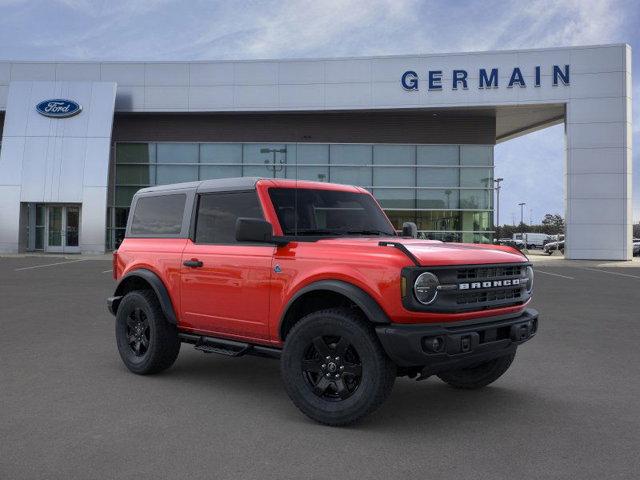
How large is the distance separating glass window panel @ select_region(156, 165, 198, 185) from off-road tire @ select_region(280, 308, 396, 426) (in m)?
27.8

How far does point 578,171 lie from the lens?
2870cm

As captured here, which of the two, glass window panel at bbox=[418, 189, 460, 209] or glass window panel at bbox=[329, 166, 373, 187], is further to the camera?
glass window panel at bbox=[329, 166, 373, 187]

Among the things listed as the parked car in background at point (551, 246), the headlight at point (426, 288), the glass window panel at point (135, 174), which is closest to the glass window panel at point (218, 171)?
the glass window panel at point (135, 174)

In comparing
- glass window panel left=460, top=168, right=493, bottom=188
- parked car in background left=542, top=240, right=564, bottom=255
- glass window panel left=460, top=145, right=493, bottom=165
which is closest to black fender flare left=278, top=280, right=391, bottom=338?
glass window panel left=460, top=168, right=493, bottom=188

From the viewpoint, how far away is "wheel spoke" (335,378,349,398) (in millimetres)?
4352

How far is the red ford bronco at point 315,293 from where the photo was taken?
4.16 m

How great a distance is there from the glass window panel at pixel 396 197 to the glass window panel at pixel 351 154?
1.68 metres

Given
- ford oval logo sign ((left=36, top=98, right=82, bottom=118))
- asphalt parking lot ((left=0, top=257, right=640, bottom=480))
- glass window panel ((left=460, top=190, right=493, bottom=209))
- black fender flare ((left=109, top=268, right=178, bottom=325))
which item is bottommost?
asphalt parking lot ((left=0, top=257, right=640, bottom=480))

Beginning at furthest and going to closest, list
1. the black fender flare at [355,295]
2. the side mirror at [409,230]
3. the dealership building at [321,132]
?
the dealership building at [321,132] < the side mirror at [409,230] < the black fender flare at [355,295]

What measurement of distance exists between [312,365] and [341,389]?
285 millimetres

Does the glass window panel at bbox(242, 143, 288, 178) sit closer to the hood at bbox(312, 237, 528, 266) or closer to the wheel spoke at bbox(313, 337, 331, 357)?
the hood at bbox(312, 237, 528, 266)

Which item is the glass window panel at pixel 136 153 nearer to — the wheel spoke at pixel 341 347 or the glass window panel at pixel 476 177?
the glass window panel at pixel 476 177

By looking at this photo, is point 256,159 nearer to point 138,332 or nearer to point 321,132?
point 321,132

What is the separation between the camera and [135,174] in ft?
104
